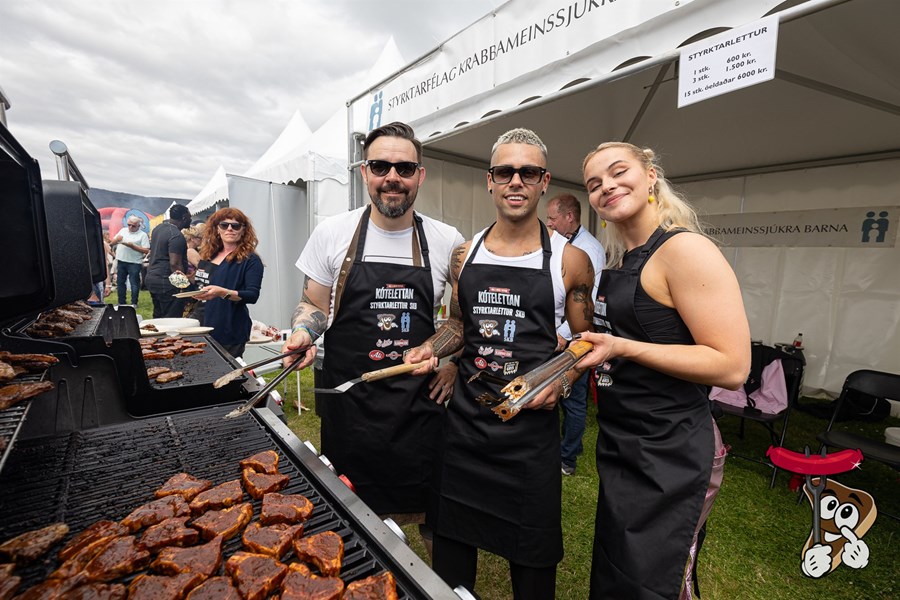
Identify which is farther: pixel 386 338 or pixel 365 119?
pixel 365 119

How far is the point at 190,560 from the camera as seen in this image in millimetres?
1071

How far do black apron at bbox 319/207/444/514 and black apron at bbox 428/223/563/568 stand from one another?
226 mm

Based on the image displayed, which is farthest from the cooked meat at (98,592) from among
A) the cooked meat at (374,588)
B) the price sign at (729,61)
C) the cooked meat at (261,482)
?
the price sign at (729,61)

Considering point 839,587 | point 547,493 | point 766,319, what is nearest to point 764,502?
point 839,587

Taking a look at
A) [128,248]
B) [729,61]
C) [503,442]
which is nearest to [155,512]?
[503,442]

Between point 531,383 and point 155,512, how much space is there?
1.17 meters

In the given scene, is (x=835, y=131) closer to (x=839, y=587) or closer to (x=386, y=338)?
(x=839, y=587)

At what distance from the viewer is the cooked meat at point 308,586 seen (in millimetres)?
968

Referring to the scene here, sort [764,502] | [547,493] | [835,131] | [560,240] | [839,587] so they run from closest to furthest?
[547,493], [560,240], [839,587], [764,502], [835,131]

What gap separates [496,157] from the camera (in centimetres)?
192

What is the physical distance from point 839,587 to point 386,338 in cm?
310

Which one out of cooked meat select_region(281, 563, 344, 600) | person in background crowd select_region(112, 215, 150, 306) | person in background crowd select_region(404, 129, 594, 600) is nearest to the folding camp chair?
person in background crowd select_region(404, 129, 594, 600)

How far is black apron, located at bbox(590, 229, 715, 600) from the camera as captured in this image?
1453 mm

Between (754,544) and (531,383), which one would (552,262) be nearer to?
(531,383)
